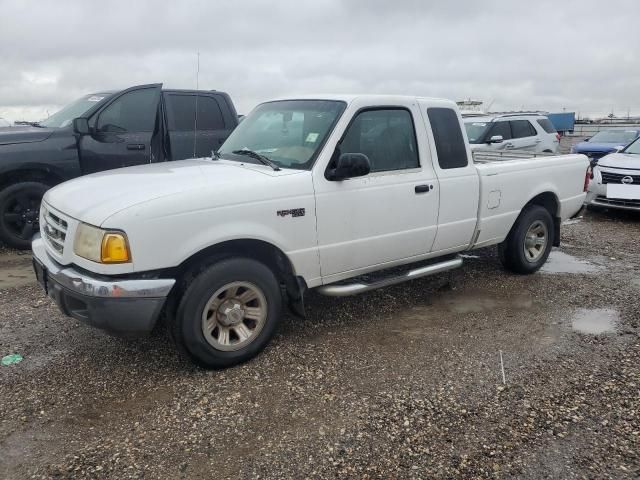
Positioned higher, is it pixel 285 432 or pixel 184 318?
pixel 184 318

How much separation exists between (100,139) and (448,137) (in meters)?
4.57

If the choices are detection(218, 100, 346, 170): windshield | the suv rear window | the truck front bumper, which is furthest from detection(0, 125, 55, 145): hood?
the suv rear window

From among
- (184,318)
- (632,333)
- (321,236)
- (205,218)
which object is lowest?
(632,333)

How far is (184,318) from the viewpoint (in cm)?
343

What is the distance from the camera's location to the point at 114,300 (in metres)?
3.20

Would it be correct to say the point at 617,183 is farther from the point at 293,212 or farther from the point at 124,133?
the point at 124,133

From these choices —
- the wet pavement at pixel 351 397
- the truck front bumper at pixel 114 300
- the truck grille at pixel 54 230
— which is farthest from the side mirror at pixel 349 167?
the truck grille at pixel 54 230

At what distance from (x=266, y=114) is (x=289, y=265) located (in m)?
1.58

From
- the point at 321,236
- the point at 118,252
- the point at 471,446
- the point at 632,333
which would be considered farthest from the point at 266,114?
the point at 632,333

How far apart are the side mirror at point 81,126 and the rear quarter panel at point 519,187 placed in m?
4.78

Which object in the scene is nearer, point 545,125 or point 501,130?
point 501,130

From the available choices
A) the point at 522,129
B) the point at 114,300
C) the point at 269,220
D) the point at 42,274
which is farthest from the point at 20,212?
the point at 522,129

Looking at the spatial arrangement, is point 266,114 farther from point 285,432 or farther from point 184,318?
point 285,432

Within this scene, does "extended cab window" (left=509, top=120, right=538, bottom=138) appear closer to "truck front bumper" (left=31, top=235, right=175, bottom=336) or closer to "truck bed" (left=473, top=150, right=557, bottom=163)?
"truck bed" (left=473, top=150, right=557, bottom=163)
